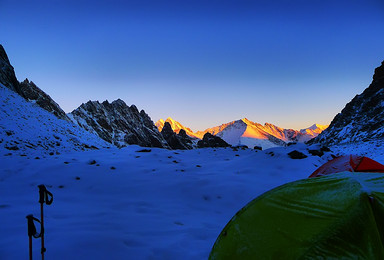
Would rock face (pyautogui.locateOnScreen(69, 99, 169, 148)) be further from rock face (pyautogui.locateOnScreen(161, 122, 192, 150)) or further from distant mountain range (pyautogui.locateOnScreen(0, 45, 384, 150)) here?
rock face (pyautogui.locateOnScreen(161, 122, 192, 150))

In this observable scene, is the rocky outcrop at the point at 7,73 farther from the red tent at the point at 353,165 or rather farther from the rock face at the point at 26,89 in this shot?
the red tent at the point at 353,165

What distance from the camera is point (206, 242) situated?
4.68m

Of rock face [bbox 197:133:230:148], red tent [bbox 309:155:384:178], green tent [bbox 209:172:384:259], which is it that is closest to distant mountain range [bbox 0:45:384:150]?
rock face [bbox 197:133:230:148]

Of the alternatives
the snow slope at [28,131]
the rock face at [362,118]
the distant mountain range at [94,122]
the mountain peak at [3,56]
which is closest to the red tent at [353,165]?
the snow slope at [28,131]

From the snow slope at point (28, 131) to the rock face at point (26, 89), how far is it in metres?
11.1

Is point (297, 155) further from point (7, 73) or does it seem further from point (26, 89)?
point (26, 89)

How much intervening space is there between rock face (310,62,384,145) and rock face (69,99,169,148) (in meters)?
68.0

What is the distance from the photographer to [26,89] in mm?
73750

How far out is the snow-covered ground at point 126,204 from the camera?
4.12m

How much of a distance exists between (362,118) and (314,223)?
110009mm

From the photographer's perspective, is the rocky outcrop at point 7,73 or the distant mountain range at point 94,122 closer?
the distant mountain range at point 94,122

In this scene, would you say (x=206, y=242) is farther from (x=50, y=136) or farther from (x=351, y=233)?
(x=50, y=136)

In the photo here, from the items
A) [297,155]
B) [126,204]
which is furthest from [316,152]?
[126,204]

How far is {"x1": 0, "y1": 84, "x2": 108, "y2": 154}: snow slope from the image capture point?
18639 millimetres
